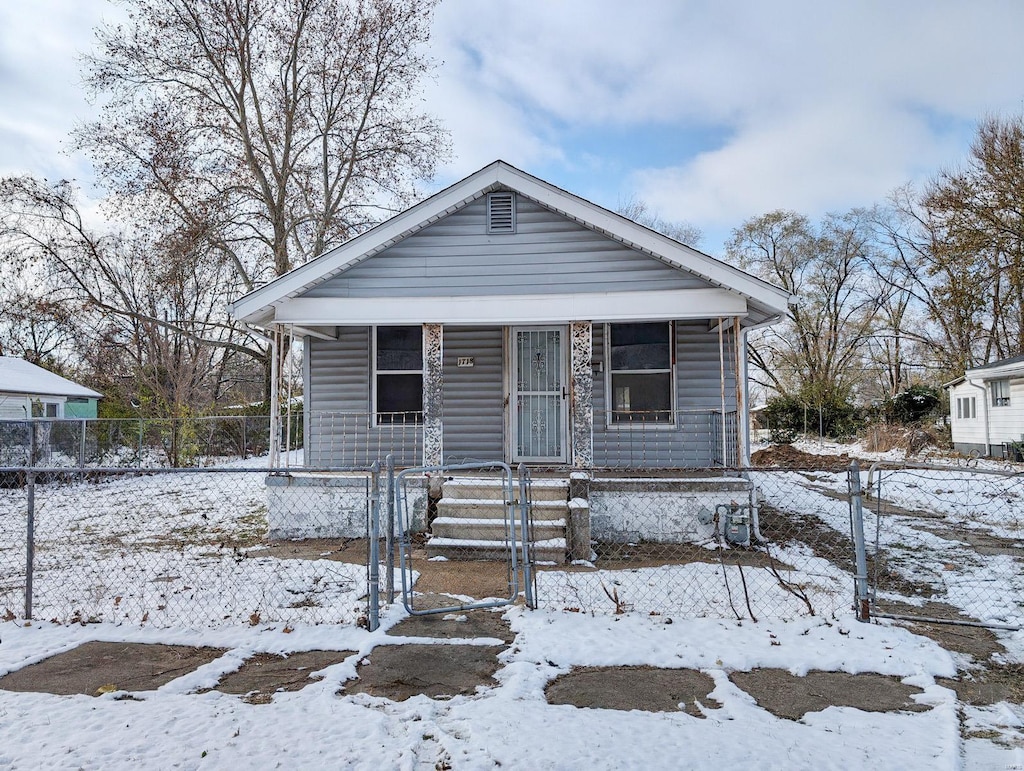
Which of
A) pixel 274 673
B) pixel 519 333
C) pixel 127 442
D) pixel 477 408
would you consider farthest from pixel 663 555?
pixel 127 442

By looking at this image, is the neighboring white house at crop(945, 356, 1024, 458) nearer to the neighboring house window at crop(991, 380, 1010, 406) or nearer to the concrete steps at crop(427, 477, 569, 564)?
the neighboring house window at crop(991, 380, 1010, 406)

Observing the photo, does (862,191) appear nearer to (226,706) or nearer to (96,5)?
(96,5)

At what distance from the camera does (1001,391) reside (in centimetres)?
1938

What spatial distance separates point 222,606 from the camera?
5398 mm

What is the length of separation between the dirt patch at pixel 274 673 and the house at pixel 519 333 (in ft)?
14.0

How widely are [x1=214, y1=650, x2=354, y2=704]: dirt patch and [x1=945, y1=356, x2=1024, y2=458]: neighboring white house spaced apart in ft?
66.4

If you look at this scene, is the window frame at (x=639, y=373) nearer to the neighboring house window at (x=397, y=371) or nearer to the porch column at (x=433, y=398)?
the porch column at (x=433, y=398)


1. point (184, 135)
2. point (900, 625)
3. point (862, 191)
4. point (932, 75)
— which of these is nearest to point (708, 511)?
point (900, 625)

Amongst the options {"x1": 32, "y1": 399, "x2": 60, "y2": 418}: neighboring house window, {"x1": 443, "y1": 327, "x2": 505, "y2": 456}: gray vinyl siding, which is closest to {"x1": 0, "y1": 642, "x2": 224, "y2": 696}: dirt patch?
{"x1": 443, "y1": 327, "x2": 505, "y2": 456}: gray vinyl siding

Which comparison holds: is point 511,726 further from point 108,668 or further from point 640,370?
point 640,370

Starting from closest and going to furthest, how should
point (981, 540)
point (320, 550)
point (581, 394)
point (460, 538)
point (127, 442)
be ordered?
point (460, 538), point (320, 550), point (981, 540), point (581, 394), point (127, 442)

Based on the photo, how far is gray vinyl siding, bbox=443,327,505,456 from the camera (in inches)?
389

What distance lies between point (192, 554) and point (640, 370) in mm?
6565

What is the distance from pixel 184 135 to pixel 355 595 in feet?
63.3
